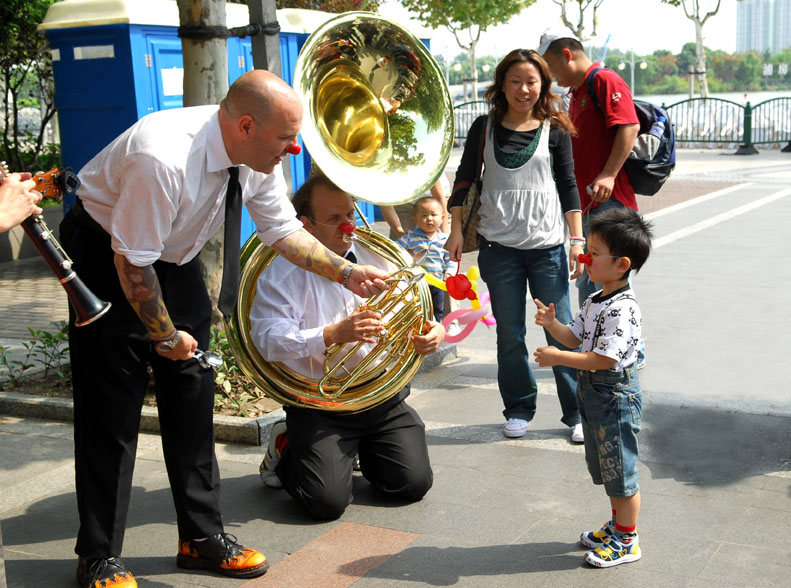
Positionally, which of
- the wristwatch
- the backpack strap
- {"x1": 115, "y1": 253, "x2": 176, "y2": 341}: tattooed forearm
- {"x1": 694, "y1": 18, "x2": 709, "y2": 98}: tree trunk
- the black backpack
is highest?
{"x1": 694, "y1": 18, "x2": 709, "y2": 98}: tree trunk

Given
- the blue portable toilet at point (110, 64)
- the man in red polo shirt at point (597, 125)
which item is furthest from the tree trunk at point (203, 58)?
the blue portable toilet at point (110, 64)

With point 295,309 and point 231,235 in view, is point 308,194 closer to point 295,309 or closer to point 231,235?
point 295,309

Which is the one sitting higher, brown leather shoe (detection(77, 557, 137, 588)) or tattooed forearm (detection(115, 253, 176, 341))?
tattooed forearm (detection(115, 253, 176, 341))

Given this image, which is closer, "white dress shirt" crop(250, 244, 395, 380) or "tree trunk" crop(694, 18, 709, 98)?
"white dress shirt" crop(250, 244, 395, 380)

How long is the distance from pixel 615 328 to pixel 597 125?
203 cm

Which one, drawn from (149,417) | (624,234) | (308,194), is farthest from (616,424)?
(149,417)

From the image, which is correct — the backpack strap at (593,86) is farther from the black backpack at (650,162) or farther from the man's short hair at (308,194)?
the man's short hair at (308,194)

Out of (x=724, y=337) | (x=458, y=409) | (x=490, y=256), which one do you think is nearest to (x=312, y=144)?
(x=490, y=256)

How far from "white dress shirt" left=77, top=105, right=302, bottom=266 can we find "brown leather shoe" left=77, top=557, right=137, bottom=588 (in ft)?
3.42

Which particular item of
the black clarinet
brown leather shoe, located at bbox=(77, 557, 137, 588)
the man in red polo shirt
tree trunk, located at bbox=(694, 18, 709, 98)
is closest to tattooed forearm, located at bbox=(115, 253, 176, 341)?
the black clarinet

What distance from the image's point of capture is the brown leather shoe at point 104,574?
3119mm

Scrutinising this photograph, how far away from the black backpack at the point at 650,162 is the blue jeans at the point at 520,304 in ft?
2.55

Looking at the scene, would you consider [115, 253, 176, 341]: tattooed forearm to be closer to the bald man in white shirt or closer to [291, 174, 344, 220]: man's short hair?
the bald man in white shirt

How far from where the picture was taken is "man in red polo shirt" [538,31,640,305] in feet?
15.8
